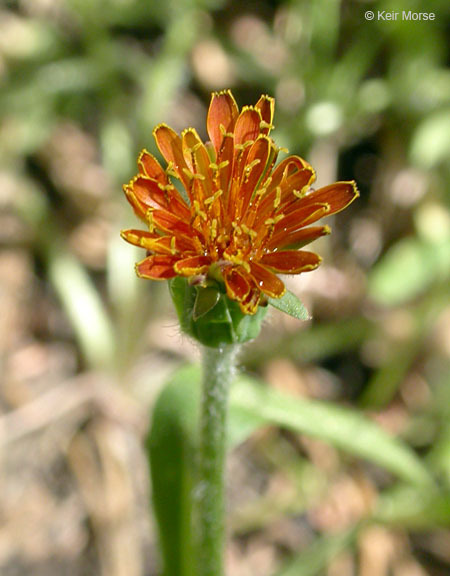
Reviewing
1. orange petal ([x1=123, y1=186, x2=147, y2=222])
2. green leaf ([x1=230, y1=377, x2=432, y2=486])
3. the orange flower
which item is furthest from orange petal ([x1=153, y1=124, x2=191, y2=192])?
green leaf ([x1=230, y1=377, x2=432, y2=486])

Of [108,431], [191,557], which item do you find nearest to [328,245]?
[108,431]

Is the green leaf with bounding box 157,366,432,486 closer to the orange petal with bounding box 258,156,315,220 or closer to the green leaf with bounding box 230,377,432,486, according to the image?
the green leaf with bounding box 230,377,432,486

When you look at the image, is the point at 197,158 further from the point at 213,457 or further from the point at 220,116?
the point at 213,457

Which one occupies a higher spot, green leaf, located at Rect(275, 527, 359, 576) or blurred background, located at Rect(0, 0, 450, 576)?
blurred background, located at Rect(0, 0, 450, 576)

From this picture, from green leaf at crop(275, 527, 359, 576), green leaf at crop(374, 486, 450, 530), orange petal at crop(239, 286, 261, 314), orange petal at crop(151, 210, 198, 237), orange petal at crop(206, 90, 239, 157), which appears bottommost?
green leaf at crop(275, 527, 359, 576)

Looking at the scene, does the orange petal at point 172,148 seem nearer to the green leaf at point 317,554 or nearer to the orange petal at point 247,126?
the orange petal at point 247,126

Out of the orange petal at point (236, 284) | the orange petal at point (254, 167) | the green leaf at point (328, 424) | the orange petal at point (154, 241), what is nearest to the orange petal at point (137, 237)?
the orange petal at point (154, 241)

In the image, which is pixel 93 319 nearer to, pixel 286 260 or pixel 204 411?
pixel 204 411
